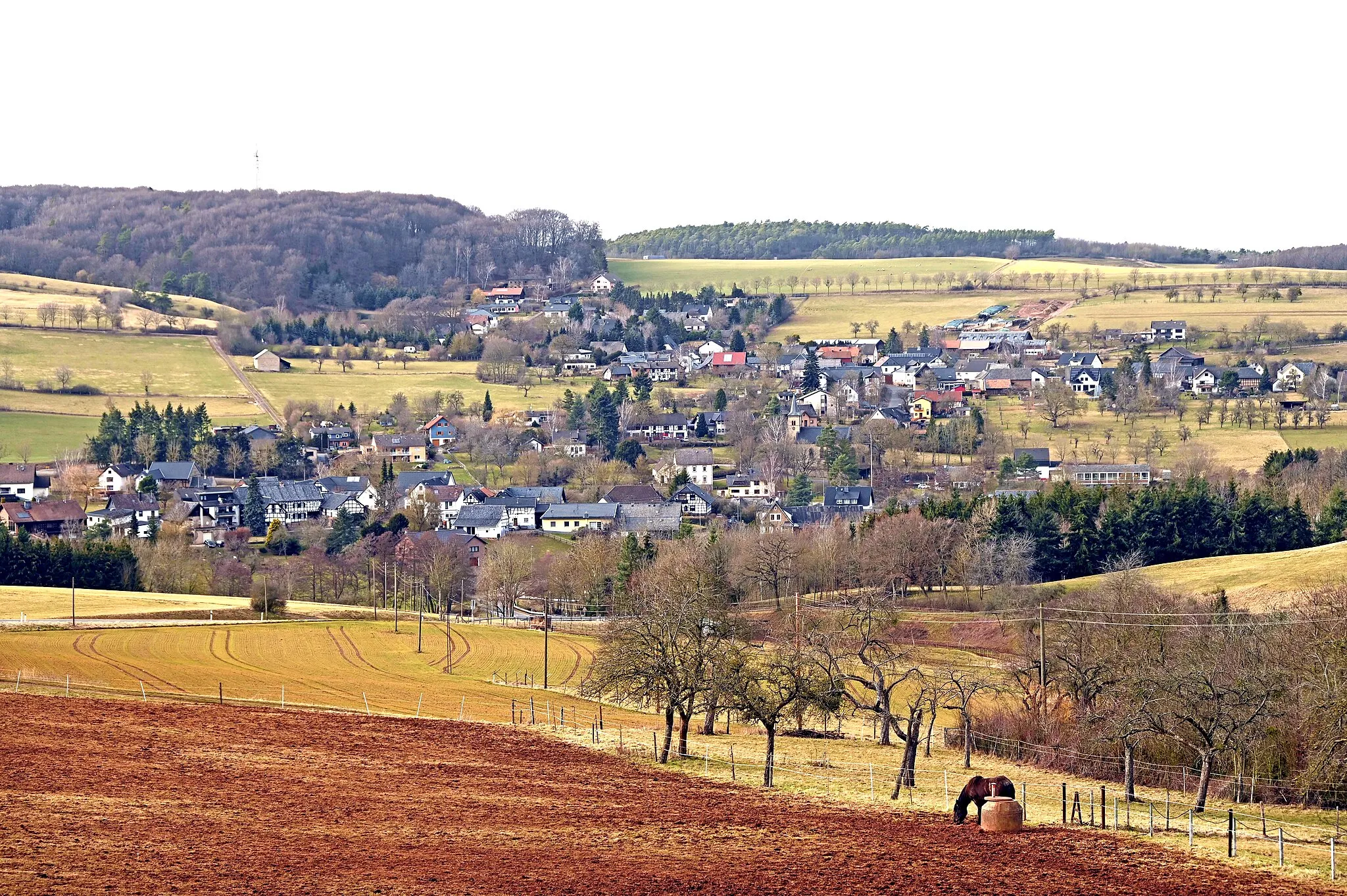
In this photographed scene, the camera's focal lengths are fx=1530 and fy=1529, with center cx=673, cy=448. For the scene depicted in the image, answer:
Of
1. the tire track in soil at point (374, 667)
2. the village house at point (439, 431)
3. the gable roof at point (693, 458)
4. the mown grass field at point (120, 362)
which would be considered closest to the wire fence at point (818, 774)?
the tire track in soil at point (374, 667)

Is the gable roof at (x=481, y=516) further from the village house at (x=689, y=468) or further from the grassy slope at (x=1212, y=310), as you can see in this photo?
the grassy slope at (x=1212, y=310)

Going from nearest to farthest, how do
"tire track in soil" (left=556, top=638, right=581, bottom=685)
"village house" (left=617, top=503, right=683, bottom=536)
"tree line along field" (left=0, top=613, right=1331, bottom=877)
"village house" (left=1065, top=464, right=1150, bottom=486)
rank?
1. "tree line along field" (left=0, top=613, right=1331, bottom=877)
2. "tire track in soil" (left=556, top=638, right=581, bottom=685)
3. "village house" (left=617, top=503, right=683, bottom=536)
4. "village house" (left=1065, top=464, right=1150, bottom=486)

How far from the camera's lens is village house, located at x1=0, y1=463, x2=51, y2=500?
11162 centimetres

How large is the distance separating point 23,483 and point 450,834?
94079 mm

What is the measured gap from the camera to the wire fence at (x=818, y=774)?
31.3m

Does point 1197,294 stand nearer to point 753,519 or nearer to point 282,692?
point 753,519

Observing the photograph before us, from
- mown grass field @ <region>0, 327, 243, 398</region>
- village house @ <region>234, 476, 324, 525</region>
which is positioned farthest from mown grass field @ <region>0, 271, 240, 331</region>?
village house @ <region>234, 476, 324, 525</region>

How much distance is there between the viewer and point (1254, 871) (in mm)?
27781

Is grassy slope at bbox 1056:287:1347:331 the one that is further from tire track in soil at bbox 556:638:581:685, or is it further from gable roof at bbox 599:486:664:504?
tire track in soil at bbox 556:638:581:685

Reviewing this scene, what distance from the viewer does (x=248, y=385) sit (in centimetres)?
14900

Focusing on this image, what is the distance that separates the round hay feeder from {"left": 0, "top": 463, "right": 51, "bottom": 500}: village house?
96463mm

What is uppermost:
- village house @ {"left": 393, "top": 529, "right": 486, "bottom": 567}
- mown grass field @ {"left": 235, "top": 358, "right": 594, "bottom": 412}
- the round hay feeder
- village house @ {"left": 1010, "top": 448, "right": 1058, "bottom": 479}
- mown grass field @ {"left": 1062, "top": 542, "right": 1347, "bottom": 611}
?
mown grass field @ {"left": 235, "top": 358, "right": 594, "bottom": 412}

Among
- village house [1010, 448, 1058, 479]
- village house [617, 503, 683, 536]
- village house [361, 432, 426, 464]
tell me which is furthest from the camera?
village house [361, 432, 426, 464]

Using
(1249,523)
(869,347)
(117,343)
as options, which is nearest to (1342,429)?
(1249,523)
